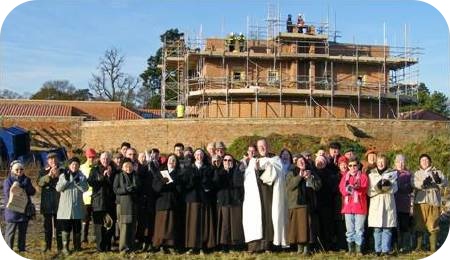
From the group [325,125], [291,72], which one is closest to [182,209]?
[325,125]

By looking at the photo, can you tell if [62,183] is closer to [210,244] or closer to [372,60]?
[210,244]

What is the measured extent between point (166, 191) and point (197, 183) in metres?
0.49

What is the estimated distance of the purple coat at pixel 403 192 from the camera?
9508 millimetres

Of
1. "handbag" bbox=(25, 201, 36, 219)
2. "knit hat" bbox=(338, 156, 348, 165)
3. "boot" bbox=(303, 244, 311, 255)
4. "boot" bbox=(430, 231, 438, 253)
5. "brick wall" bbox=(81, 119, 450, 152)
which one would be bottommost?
"boot" bbox=(303, 244, 311, 255)

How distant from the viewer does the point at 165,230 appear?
9.14 meters

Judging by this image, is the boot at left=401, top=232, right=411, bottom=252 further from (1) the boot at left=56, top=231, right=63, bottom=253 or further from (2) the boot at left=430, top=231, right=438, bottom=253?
(1) the boot at left=56, top=231, right=63, bottom=253

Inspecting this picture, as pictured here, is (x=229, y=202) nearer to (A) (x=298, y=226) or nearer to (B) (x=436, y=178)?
(A) (x=298, y=226)

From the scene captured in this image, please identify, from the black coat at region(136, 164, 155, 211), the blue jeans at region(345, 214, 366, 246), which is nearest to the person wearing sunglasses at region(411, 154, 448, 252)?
the blue jeans at region(345, 214, 366, 246)

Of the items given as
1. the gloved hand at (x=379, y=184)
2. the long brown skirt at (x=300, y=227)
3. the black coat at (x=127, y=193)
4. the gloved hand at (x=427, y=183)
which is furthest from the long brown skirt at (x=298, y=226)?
the black coat at (x=127, y=193)

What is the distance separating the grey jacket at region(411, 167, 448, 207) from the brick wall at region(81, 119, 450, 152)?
2207 cm

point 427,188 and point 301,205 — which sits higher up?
point 427,188

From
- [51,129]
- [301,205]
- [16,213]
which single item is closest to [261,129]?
[51,129]

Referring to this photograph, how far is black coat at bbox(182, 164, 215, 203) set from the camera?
9.16 m

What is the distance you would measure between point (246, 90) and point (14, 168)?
27.8 meters
